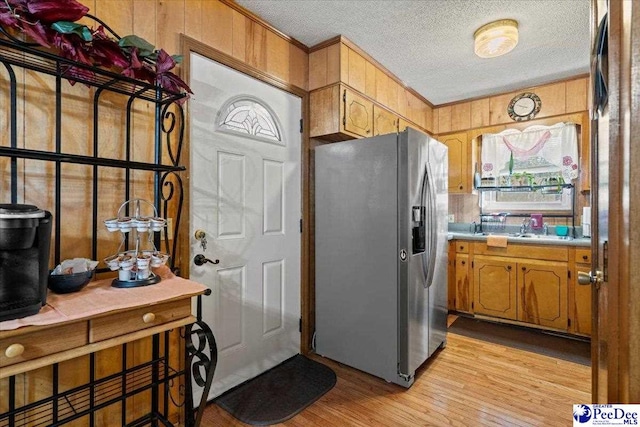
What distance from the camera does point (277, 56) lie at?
2270mm

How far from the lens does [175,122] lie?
1.69m

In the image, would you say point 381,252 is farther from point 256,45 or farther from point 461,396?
point 256,45

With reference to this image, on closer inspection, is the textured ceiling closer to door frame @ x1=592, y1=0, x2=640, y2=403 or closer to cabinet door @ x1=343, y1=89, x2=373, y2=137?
cabinet door @ x1=343, y1=89, x2=373, y2=137

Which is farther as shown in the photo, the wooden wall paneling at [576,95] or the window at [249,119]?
the wooden wall paneling at [576,95]

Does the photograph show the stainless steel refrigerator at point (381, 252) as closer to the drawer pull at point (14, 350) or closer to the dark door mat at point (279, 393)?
the dark door mat at point (279, 393)

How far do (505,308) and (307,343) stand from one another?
6.65 ft

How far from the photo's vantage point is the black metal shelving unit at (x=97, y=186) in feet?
3.80

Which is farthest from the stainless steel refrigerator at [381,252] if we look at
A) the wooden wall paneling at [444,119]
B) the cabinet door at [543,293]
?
the wooden wall paneling at [444,119]

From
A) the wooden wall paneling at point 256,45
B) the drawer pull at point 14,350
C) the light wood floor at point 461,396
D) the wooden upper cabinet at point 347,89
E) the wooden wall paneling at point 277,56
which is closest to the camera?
the drawer pull at point 14,350

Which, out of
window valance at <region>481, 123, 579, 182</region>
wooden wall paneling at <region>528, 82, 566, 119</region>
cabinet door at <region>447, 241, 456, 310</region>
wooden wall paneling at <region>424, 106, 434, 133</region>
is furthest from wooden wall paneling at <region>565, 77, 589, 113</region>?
cabinet door at <region>447, 241, 456, 310</region>

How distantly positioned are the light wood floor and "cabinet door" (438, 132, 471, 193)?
6.28 ft

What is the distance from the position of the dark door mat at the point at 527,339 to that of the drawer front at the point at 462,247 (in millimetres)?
727

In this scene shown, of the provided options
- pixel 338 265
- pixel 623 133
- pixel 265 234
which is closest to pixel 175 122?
pixel 265 234

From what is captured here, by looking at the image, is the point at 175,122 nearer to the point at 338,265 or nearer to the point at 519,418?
the point at 338,265
